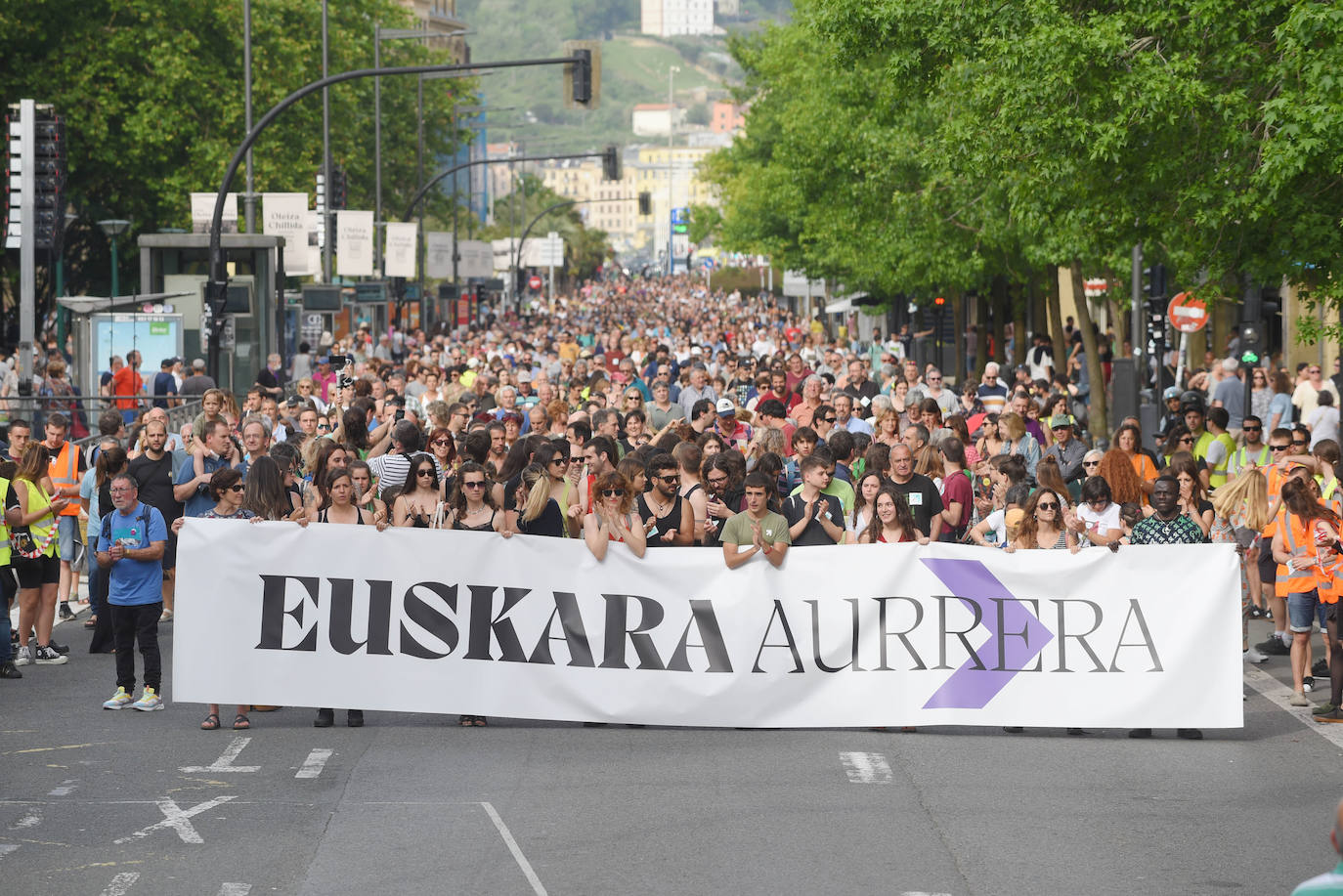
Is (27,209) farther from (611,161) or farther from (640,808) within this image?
(611,161)

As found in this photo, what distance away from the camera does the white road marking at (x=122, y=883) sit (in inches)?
311

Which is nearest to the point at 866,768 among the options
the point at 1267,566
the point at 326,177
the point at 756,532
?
the point at 756,532

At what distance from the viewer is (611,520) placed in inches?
460

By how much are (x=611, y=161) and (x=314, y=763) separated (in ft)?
129

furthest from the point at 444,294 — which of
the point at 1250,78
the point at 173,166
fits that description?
the point at 1250,78

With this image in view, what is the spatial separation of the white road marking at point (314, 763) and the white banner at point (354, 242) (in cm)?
3167

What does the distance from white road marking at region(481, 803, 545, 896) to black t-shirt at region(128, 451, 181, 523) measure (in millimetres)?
5802

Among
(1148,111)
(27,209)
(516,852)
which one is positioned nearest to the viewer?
(516,852)

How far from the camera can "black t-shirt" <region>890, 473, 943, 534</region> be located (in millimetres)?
13477

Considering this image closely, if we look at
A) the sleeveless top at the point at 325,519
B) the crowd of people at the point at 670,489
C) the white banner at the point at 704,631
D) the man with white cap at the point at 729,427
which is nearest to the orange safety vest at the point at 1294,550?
the crowd of people at the point at 670,489

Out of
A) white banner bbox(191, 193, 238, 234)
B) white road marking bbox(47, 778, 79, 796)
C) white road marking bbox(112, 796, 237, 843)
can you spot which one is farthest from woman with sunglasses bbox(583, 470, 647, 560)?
white banner bbox(191, 193, 238, 234)

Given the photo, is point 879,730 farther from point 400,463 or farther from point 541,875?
point 400,463

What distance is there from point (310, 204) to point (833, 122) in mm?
20091

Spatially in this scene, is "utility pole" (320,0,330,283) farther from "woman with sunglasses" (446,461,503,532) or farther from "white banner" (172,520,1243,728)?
"white banner" (172,520,1243,728)
